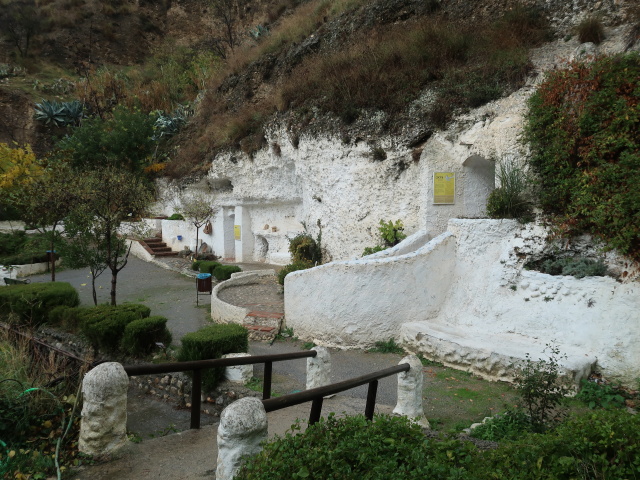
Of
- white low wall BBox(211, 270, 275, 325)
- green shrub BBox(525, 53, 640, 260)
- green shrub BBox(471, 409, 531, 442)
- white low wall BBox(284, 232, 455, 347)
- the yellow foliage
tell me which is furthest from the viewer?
the yellow foliage

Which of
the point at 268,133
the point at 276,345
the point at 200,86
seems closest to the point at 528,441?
the point at 276,345

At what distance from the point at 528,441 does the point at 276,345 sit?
6.29 meters

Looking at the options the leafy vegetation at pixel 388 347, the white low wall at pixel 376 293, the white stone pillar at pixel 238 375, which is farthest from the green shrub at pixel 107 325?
the leafy vegetation at pixel 388 347

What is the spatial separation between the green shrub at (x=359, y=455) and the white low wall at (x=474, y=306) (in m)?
4.00

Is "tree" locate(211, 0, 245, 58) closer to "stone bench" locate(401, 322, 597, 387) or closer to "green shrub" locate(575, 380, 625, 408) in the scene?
"stone bench" locate(401, 322, 597, 387)

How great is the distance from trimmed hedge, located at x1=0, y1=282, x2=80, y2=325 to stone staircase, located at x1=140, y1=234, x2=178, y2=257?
1006cm

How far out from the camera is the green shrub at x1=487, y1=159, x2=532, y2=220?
842cm

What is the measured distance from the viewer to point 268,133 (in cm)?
1667

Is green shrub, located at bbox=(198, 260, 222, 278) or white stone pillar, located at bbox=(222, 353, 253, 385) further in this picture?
green shrub, located at bbox=(198, 260, 222, 278)

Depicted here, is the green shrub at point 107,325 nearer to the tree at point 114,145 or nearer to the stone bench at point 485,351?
the stone bench at point 485,351

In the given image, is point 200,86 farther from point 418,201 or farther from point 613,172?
point 613,172

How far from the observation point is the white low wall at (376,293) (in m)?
8.12

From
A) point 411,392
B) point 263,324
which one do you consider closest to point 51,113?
point 263,324

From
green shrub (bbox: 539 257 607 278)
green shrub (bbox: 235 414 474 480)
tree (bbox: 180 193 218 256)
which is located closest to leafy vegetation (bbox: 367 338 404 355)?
green shrub (bbox: 539 257 607 278)
